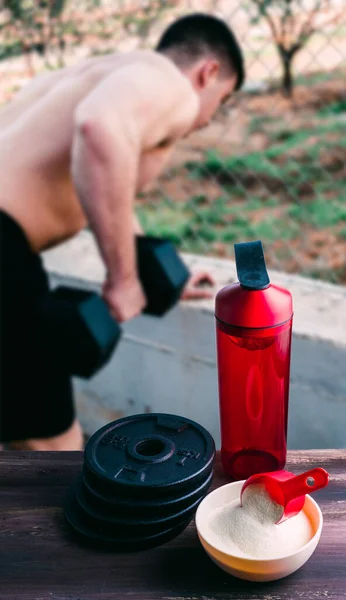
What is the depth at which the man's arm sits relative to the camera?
4.82 ft

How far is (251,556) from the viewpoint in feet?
2.31

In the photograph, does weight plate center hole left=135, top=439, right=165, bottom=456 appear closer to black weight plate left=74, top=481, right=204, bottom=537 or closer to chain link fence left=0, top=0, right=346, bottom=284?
black weight plate left=74, top=481, right=204, bottom=537

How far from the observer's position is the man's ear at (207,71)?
5.93 ft

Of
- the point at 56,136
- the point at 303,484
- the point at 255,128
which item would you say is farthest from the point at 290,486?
the point at 255,128

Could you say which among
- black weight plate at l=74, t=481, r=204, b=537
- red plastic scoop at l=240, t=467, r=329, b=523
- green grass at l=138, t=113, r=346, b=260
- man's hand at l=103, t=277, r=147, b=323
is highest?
red plastic scoop at l=240, t=467, r=329, b=523

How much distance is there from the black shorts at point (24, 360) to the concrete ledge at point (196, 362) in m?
0.27

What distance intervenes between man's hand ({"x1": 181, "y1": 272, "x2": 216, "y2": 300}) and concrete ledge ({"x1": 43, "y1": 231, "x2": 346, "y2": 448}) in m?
0.03

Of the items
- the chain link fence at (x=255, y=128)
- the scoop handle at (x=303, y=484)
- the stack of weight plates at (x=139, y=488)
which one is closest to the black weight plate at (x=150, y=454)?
the stack of weight plates at (x=139, y=488)

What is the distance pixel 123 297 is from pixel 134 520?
1.02 m

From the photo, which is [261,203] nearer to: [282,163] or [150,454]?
[282,163]

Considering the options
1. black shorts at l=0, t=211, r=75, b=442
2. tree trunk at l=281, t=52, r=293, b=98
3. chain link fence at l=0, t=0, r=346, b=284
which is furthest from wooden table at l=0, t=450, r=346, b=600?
tree trunk at l=281, t=52, r=293, b=98

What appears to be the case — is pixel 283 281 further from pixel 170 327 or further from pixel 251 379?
pixel 251 379

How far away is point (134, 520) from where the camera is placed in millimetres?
773

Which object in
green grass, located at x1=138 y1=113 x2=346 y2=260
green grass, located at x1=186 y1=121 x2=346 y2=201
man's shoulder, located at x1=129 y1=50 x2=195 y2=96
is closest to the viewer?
man's shoulder, located at x1=129 y1=50 x2=195 y2=96
